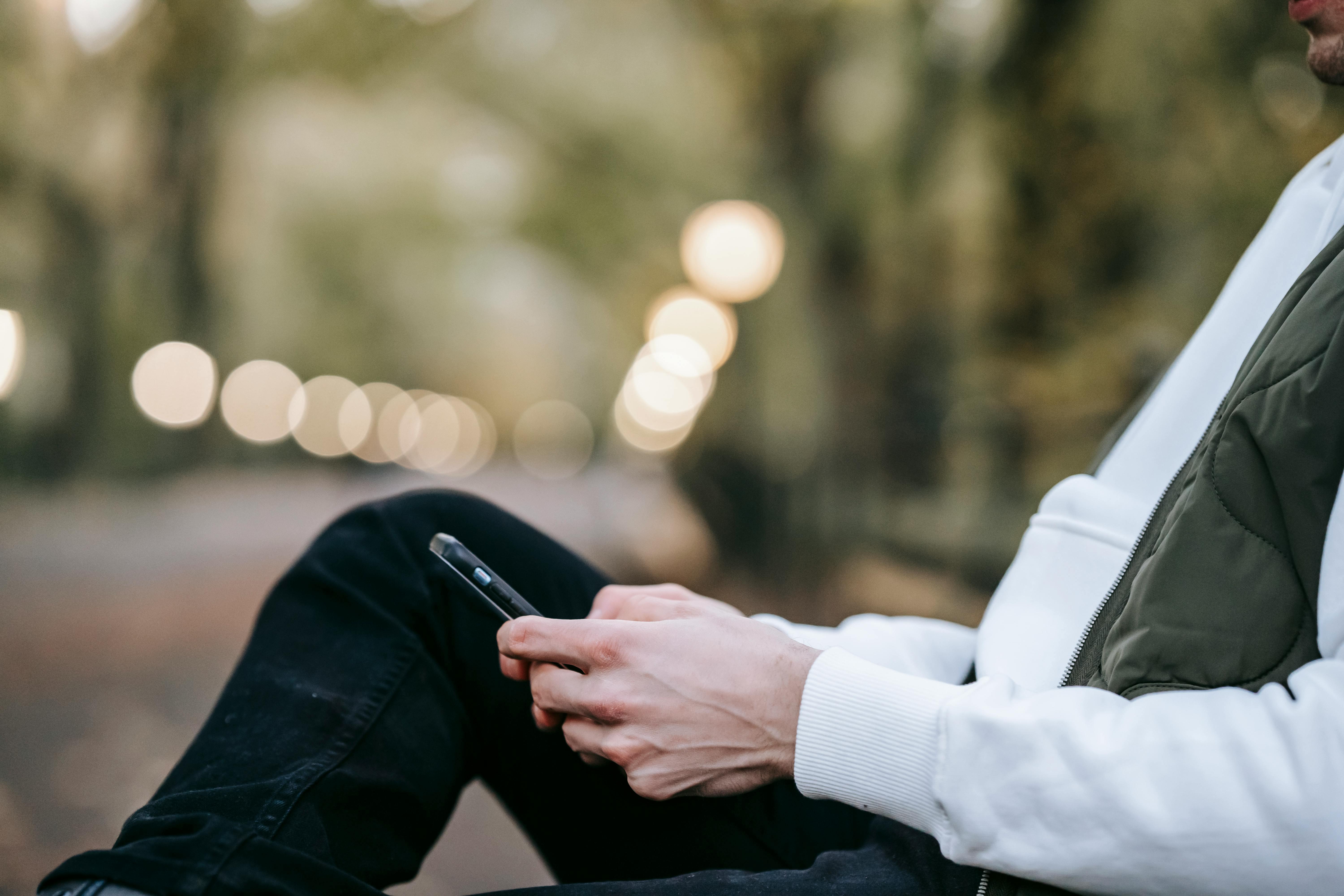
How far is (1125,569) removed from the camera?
116 cm

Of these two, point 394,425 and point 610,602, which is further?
point 394,425

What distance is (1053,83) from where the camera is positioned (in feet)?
19.2

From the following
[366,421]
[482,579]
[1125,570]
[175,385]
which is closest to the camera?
[1125,570]

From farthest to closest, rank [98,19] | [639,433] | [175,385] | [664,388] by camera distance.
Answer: [639,433], [664,388], [175,385], [98,19]

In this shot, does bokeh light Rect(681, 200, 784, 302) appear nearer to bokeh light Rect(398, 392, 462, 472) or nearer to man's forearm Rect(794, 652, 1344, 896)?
man's forearm Rect(794, 652, 1344, 896)

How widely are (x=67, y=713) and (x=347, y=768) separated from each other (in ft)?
15.3

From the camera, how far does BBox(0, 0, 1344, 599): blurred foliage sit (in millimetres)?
5246

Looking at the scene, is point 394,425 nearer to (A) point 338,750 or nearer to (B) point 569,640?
(A) point 338,750

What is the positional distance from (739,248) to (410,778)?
7.91 m

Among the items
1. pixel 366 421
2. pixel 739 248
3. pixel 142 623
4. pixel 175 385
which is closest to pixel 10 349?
pixel 175 385

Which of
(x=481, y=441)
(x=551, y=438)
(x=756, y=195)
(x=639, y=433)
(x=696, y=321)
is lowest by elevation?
(x=551, y=438)

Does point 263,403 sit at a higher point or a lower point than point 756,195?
lower

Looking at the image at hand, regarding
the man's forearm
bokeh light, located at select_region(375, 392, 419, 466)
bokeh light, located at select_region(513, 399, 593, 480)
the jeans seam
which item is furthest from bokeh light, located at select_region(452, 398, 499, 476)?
the man's forearm

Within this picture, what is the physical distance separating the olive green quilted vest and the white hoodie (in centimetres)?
3
